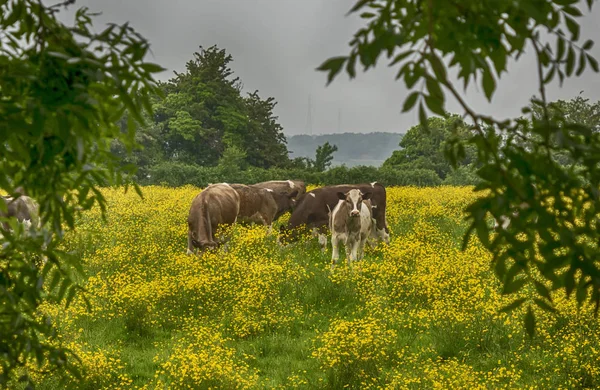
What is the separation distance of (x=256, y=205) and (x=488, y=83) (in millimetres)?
16120

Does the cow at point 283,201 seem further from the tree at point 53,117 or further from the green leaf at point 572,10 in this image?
the green leaf at point 572,10

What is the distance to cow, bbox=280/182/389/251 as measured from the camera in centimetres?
1589

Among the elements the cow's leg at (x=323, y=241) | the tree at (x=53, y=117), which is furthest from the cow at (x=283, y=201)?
the tree at (x=53, y=117)

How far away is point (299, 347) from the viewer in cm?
851

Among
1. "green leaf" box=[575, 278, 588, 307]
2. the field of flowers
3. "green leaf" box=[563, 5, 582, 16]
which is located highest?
"green leaf" box=[563, 5, 582, 16]

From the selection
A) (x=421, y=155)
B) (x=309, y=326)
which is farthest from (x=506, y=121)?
(x=421, y=155)

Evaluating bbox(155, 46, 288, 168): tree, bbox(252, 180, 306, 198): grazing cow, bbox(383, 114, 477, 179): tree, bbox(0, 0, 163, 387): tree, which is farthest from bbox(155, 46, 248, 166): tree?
bbox(0, 0, 163, 387): tree

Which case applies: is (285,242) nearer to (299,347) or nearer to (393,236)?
(393,236)

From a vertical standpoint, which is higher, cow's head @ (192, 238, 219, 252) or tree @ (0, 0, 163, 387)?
tree @ (0, 0, 163, 387)

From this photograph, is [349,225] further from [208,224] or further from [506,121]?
[506,121]

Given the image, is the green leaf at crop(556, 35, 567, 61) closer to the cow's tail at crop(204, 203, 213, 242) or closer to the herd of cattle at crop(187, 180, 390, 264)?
the herd of cattle at crop(187, 180, 390, 264)

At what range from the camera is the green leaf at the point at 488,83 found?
1686 mm

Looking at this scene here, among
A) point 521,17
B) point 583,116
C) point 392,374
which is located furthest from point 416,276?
point 583,116

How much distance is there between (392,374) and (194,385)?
99.4 inches
